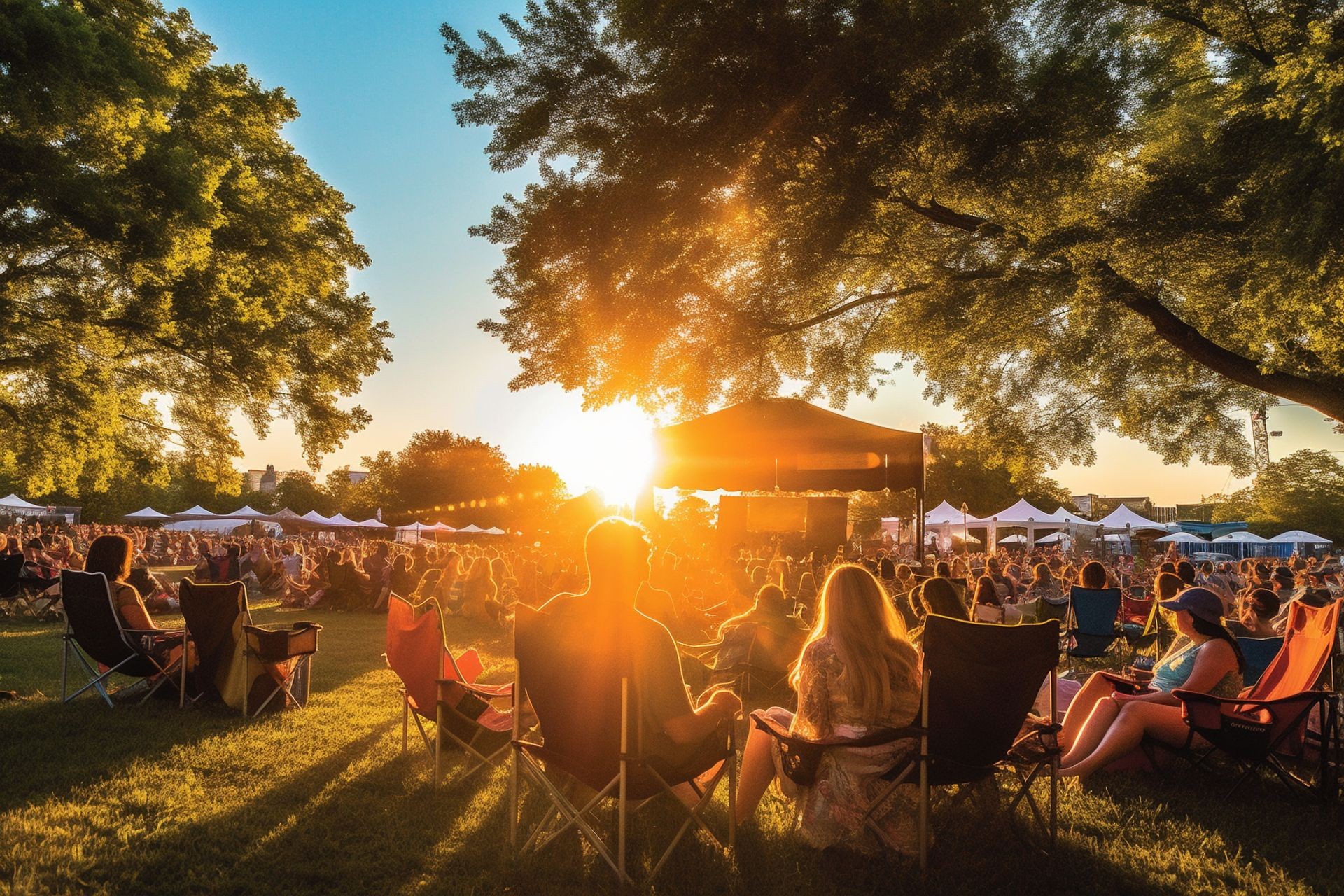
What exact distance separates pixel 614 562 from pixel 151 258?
12977 mm

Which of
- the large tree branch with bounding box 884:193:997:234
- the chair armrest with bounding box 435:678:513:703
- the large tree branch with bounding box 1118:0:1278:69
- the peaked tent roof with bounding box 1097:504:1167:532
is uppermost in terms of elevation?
the large tree branch with bounding box 1118:0:1278:69

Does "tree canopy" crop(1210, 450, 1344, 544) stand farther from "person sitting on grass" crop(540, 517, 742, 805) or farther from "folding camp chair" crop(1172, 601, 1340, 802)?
"person sitting on grass" crop(540, 517, 742, 805)

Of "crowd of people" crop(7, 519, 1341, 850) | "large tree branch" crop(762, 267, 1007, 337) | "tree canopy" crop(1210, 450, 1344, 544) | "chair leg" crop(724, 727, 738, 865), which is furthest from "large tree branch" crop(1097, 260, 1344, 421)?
"tree canopy" crop(1210, 450, 1344, 544)

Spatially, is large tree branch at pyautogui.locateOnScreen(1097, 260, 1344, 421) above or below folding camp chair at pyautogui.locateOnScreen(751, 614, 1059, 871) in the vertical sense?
above

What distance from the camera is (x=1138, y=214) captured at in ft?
22.4

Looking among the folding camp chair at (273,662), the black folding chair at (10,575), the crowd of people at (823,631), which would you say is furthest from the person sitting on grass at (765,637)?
the black folding chair at (10,575)

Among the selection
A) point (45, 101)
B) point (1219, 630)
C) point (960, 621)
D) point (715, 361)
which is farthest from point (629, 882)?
point (45, 101)

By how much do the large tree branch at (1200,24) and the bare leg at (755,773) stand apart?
22.8 feet

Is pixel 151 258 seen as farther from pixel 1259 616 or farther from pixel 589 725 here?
pixel 1259 616

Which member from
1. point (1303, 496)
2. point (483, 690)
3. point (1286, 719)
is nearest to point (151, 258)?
point (483, 690)

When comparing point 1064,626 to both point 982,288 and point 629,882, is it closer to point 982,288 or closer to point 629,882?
point 982,288

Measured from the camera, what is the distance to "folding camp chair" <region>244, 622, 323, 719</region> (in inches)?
263

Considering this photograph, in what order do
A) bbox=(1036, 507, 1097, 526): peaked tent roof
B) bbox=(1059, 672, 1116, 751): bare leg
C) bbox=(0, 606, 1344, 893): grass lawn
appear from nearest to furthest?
1. bbox=(0, 606, 1344, 893): grass lawn
2. bbox=(1059, 672, 1116, 751): bare leg
3. bbox=(1036, 507, 1097, 526): peaked tent roof

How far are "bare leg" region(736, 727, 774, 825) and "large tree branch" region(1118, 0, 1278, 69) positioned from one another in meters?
6.94
